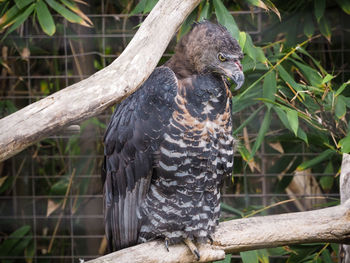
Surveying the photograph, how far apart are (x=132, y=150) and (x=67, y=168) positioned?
1.52 metres

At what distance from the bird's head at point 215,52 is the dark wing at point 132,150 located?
11cm

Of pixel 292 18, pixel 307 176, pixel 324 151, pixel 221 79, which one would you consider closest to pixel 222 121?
pixel 221 79

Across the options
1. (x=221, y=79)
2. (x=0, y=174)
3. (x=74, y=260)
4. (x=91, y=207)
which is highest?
(x=221, y=79)

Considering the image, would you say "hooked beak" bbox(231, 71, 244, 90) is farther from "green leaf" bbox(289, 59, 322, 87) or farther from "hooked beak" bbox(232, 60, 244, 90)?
"green leaf" bbox(289, 59, 322, 87)

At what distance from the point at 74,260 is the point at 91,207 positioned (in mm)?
325

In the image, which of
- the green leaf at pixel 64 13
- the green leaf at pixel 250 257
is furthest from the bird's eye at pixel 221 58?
the green leaf at pixel 64 13

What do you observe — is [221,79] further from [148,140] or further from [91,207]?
[91,207]

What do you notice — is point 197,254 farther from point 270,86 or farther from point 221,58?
point 270,86

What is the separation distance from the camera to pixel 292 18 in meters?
2.91

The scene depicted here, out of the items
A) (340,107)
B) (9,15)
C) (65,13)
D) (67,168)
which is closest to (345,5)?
(340,107)

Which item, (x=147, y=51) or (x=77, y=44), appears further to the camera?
(x=77, y=44)

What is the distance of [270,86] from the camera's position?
2377 mm

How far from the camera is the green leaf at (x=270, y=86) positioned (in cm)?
236

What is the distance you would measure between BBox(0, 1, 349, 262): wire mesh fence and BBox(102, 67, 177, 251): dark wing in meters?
1.11
